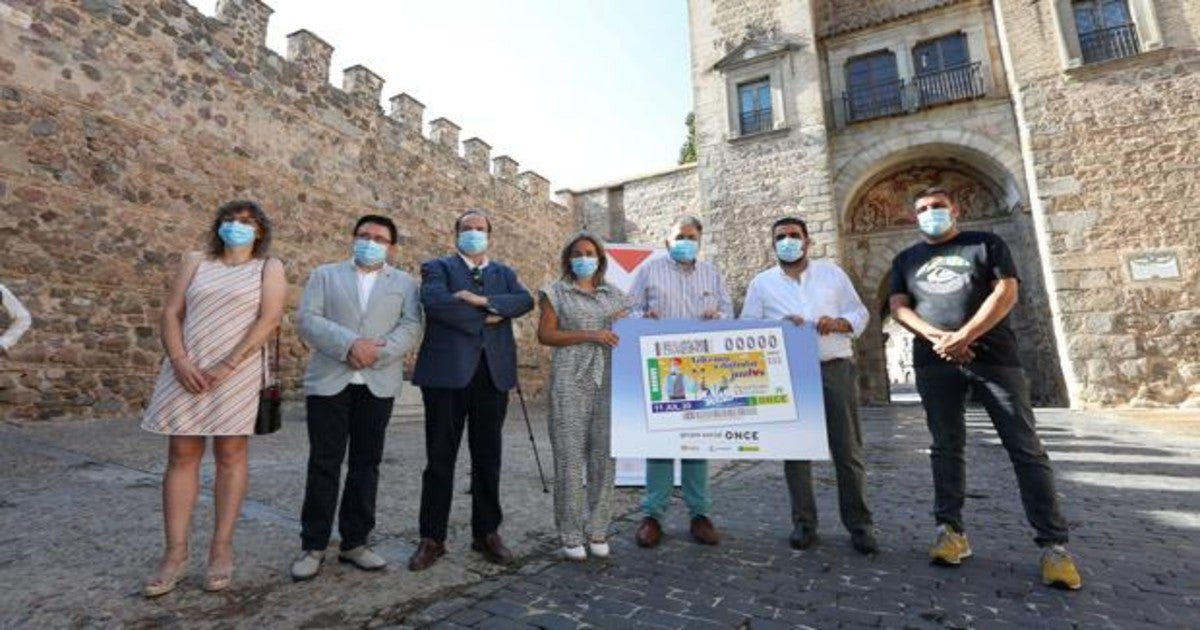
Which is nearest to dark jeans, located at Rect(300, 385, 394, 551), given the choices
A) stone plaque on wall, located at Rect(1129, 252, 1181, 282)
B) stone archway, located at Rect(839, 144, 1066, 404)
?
stone archway, located at Rect(839, 144, 1066, 404)

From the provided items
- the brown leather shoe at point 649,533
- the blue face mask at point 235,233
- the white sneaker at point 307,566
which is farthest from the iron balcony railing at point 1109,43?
the white sneaker at point 307,566

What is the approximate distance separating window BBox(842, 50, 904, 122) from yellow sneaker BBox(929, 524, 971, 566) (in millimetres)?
12251

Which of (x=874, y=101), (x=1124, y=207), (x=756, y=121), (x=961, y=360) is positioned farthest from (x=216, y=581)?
(x=874, y=101)

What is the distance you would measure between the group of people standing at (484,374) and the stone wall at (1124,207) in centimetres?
1032

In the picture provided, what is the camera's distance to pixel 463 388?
2863mm

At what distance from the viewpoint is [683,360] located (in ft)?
10.5

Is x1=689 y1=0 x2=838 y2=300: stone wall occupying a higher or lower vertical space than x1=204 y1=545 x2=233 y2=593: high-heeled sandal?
higher

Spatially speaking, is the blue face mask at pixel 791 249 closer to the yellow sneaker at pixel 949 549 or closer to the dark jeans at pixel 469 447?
the yellow sneaker at pixel 949 549

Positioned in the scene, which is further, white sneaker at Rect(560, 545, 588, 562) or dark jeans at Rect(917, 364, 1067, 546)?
white sneaker at Rect(560, 545, 588, 562)

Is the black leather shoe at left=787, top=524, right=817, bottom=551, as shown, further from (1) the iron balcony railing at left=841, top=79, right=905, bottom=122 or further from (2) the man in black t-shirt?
(1) the iron balcony railing at left=841, top=79, right=905, bottom=122

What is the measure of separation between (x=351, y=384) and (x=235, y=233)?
0.87 meters

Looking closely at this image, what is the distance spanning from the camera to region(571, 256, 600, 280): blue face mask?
10.3 ft

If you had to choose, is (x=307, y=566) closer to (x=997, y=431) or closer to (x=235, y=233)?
(x=235, y=233)

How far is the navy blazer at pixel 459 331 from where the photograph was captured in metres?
2.79
